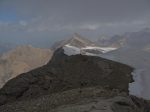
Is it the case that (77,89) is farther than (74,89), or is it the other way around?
(74,89)

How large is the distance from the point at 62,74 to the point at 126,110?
12363 millimetres

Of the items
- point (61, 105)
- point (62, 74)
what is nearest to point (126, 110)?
point (61, 105)

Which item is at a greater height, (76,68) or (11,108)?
(76,68)

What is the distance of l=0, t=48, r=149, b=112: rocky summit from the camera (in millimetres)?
19828

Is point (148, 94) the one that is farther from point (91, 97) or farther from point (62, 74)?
point (91, 97)

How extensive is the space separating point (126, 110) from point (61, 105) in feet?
11.9

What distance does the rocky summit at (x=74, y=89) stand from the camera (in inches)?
781

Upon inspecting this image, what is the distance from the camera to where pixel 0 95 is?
97.2 feet

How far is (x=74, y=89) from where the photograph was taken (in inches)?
939

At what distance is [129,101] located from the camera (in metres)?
20.4

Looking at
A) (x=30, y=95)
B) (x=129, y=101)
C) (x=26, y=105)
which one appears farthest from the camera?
(x=30, y=95)

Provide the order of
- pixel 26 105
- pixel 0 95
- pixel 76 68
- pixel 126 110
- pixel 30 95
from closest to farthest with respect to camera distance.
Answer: pixel 126 110 → pixel 26 105 → pixel 30 95 → pixel 0 95 → pixel 76 68

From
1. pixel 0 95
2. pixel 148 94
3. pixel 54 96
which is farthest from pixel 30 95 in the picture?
pixel 148 94

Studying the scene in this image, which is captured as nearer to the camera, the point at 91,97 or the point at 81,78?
the point at 91,97
